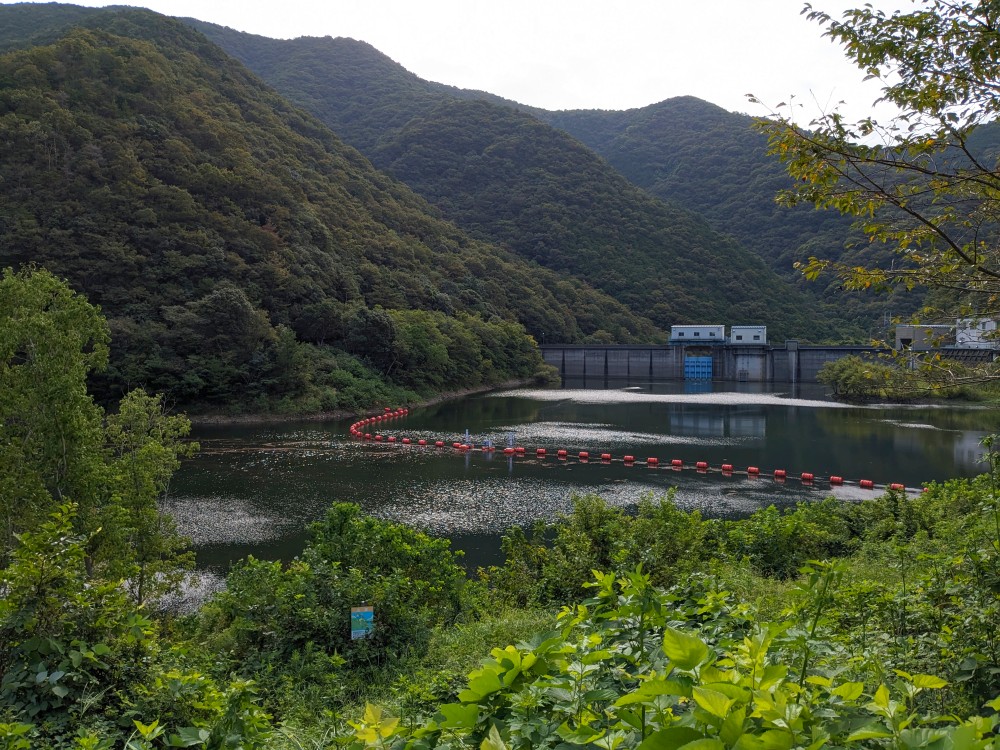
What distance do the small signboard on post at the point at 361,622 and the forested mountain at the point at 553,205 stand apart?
90418 millimetres

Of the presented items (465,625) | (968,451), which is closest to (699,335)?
(968,451)

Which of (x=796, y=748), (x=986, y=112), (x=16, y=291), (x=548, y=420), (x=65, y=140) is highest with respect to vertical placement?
(x=65, y=140)

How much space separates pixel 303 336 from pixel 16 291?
3935cm

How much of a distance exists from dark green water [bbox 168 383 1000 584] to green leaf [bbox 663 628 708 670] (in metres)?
12.6

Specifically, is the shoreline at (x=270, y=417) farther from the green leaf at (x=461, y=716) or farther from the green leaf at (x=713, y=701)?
the green leaf at (x=713, y=701)

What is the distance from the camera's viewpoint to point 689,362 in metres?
73.9

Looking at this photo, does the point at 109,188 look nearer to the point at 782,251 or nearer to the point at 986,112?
the point at 986,112

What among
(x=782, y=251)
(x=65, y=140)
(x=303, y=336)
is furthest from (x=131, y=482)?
(x=782, y=251)

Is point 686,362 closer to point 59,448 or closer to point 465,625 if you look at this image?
point 465,625

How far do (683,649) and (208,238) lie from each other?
4997cm

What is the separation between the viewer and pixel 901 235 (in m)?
4.55

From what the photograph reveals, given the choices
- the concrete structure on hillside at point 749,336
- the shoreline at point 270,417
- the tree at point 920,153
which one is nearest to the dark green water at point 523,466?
the shoreline at point 270,417

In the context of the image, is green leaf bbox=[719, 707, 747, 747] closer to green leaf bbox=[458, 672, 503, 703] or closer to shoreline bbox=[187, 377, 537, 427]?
green leaf bbox=[458, 672, 503, 703]

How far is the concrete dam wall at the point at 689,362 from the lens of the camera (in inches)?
2697
